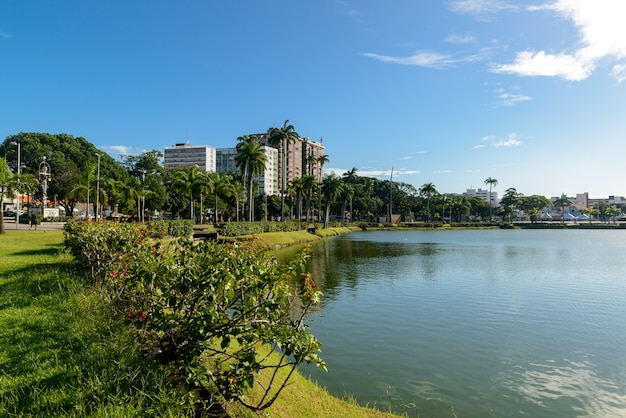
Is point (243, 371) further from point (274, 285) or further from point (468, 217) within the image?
point (468, 217)

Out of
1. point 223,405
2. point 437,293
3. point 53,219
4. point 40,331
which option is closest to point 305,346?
point 223,405

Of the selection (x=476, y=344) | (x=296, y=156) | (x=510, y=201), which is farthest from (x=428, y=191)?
(x=476, y=344)

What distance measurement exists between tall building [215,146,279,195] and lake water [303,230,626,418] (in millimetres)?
151368

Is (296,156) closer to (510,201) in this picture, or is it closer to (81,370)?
(510,201)

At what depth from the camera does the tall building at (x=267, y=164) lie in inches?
6963

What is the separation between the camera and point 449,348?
13258 millimetres

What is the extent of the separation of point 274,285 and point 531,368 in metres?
9.49

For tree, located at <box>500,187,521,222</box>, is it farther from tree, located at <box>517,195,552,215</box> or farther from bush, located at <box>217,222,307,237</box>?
bush, located at <box>217,222,307,237</box>

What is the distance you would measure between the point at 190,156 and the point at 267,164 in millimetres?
41033

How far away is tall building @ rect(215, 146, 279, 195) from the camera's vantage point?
177 m

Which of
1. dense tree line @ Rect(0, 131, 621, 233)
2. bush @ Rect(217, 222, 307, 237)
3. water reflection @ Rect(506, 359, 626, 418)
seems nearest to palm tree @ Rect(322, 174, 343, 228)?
dense tree line @ Rect(0, 131, 621, 233)

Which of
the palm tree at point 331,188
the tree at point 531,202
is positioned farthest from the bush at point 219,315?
the tree at point 531,202

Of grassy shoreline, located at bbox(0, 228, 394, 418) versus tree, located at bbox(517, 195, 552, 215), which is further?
tree, located at bbox(517, 195, 552, 215)

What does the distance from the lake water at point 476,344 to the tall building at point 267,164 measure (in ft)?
497
